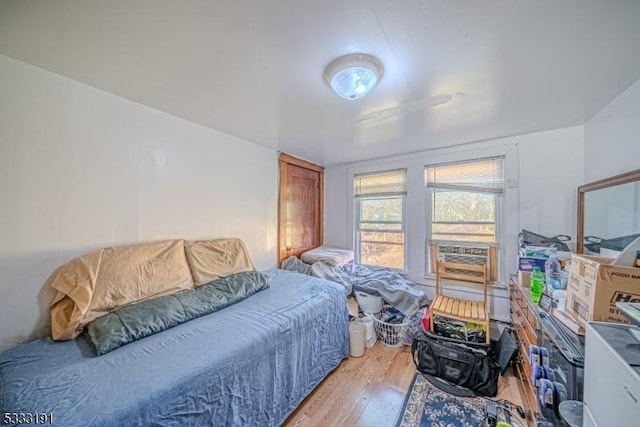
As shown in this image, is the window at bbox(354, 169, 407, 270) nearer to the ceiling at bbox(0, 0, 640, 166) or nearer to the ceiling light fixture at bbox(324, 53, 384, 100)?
the ceiling at bbox(0, 0, 640, 166)

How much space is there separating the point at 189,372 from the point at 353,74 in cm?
174

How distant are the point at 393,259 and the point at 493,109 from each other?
6.93 ft

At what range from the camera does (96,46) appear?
1.19 meters

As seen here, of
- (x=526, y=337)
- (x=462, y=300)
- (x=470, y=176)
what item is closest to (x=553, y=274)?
(x=526, y=337)

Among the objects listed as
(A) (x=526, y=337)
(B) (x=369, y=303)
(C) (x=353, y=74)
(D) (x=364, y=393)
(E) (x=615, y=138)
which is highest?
(C) (x=353, y=74)

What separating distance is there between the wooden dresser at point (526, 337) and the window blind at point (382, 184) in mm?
1639

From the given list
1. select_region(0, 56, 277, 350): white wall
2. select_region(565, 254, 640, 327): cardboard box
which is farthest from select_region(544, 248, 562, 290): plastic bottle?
select_region(0, 56, 277, 350): white wall

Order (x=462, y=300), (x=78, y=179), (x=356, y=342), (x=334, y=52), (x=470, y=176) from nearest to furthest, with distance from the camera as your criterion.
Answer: (x=334, y=52) < (x=78, y=179) < (x=356, y=342) < (x=462, y=300) < (x=470, y=176)

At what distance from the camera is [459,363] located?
194 cm

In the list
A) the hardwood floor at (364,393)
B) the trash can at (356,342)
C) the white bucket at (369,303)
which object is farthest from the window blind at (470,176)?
the trash can at (356,342)

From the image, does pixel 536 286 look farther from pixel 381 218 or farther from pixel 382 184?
pixel 382 184

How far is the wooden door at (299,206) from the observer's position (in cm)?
316

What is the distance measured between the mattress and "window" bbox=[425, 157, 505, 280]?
1101mm

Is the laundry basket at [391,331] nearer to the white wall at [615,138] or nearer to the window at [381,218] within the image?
the window at [381,218]
